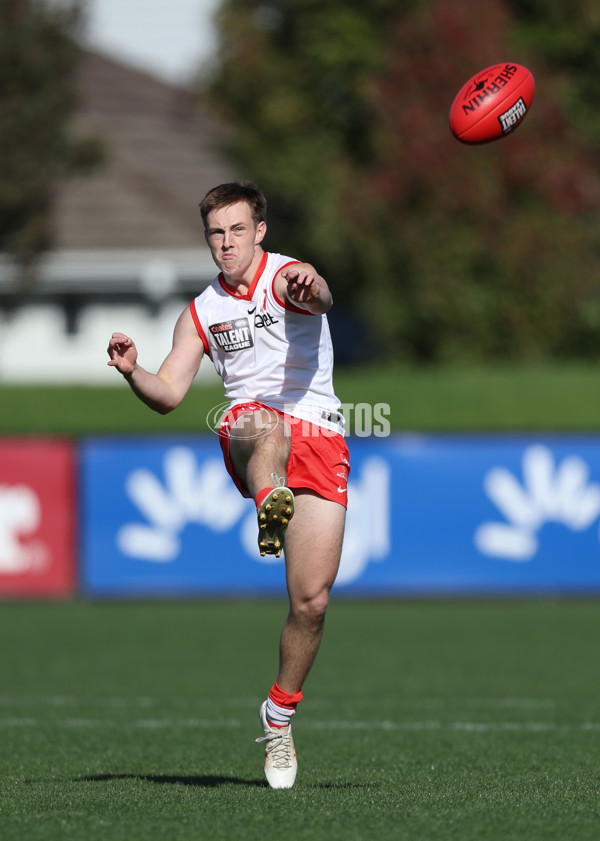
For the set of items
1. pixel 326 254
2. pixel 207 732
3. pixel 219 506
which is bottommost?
pixel 207 732

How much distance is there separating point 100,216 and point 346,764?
2023 centimetres

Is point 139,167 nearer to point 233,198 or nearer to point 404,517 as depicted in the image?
point 404,517

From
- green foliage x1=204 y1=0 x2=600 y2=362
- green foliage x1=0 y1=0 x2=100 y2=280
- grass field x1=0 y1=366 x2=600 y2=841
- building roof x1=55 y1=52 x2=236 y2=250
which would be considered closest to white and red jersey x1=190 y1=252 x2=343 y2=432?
grass field x1=0 y1=366 x2=600 y2=841

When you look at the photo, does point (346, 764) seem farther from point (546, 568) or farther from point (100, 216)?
point (100, 216)

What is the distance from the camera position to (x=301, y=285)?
18.1ft

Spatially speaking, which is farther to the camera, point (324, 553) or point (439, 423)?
point (439, 423)

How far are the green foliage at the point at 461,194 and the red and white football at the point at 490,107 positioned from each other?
12724 millimetres

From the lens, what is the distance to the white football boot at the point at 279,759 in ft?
18.9

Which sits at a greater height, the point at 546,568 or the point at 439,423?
the point at 439,423

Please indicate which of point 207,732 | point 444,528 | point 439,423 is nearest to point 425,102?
point 439,423

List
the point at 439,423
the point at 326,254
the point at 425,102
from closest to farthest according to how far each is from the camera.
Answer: the point at 439,423 < the point at 425,102 < the point at 326,254

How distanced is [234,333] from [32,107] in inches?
569

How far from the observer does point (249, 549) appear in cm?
1491

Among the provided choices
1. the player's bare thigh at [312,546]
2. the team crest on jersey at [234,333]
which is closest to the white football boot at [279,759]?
the player's bare thigh at [312,546]
